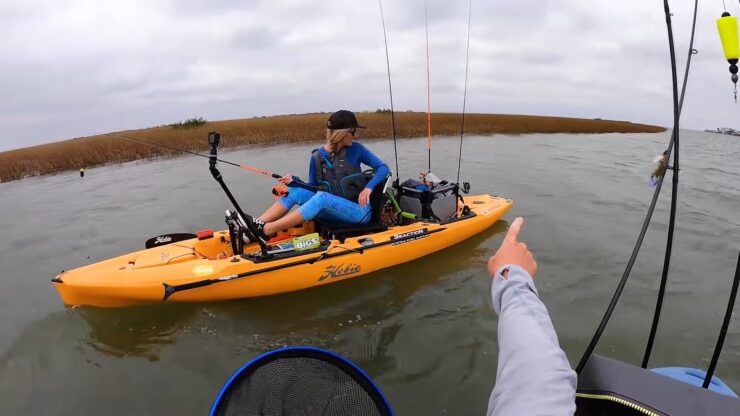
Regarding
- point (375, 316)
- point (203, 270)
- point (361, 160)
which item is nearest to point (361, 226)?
point (361, 160)

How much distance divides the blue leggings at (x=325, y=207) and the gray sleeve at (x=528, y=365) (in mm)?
4099

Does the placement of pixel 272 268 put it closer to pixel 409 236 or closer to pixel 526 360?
pixel 409 236

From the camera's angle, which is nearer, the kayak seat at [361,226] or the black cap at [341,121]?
the black cap at [341,121]

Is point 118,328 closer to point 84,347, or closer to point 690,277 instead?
point 84,347

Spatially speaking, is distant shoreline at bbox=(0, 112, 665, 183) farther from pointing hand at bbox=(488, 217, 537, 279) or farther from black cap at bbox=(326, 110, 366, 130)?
pointing hand at bbox=(488, 217, 537, 279)

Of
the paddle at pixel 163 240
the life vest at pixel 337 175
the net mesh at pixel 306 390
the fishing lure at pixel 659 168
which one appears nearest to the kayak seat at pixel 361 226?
the life vest at pixel 337 175

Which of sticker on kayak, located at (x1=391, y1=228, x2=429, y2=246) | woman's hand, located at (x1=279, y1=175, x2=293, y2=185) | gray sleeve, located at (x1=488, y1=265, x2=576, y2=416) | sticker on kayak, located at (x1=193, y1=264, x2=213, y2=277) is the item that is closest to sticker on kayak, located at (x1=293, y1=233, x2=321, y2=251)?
woman's hand, located at (x1=279, y1=175, x2=293, y2=185)

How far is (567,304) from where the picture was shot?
16.4 ft

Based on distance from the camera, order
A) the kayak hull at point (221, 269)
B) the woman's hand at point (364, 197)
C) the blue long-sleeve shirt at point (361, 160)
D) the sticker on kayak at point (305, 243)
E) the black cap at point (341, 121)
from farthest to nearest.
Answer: the blue long-sleeve shirt at point (361, 160)
the woman's hand at point (364, 197)
the black cap at point (341, 121)
the sticker on kayak at point (305, 243)
the kayak hull at point (221, 269)

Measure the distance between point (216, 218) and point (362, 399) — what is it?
7942 mm

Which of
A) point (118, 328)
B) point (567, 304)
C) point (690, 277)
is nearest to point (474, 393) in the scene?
point (567, 304)

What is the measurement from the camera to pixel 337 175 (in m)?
5.61

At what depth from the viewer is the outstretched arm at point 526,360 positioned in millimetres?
1007

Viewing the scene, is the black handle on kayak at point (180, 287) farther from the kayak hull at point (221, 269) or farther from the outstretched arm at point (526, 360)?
the outstretched arm at point (526, 360)
